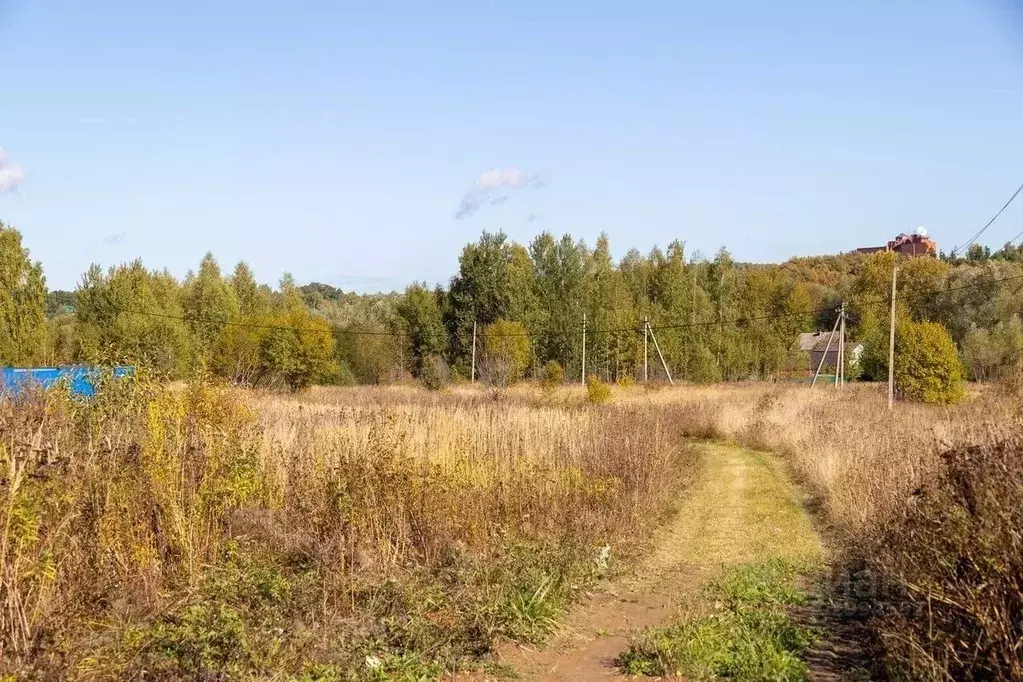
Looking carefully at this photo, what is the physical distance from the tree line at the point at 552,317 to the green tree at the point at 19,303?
5772 mm

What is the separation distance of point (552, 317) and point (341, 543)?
44.2 meters

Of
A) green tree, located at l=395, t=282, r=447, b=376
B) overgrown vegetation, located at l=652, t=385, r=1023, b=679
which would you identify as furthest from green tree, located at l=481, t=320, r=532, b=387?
overgrown vegetation, located at l=652, t=385, r=1023, b=679

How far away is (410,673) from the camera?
5.30 m

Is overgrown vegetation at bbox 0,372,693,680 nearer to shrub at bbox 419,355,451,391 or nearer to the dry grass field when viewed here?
the dry grass field

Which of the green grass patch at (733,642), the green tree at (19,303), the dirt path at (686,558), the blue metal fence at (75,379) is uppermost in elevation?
the green tree at (19,303)

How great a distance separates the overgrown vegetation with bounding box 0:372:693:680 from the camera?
5.09 metres

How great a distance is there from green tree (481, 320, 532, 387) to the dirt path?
23.6 meters

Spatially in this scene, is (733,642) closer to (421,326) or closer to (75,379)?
(75,379)

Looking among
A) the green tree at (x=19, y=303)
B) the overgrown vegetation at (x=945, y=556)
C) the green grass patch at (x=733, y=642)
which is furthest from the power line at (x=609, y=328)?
the green grass patch at (x=733, y=642)

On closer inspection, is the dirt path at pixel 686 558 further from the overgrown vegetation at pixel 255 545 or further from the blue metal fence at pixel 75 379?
the blue metal fence at pixel 75 379

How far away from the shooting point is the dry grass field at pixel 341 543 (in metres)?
4.86

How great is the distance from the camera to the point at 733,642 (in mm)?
5867

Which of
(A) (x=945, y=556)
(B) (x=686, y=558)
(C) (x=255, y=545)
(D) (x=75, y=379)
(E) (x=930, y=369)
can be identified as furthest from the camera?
(E) (x=930, y=369)

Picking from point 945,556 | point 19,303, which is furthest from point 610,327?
point 945,556
